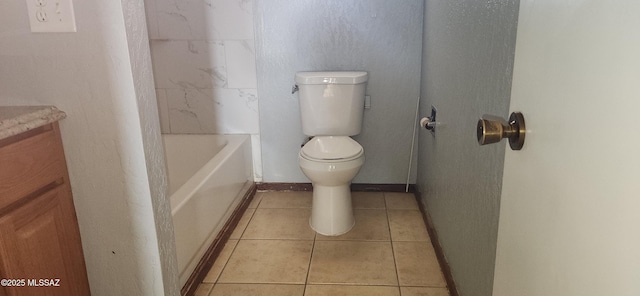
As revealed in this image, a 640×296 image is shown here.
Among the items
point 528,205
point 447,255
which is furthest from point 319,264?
point 528,205

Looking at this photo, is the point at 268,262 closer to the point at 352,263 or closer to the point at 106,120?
the point at 352,263

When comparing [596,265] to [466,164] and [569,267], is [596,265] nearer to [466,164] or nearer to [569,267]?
[569,267]

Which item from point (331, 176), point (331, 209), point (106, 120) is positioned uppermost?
point (106, 120)

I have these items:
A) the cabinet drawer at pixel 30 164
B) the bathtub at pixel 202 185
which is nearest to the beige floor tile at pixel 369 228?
the bathtub at pixel 202 185

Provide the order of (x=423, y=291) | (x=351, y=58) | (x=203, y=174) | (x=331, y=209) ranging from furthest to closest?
(x=351, y=58) → (x=331, y=209) → (x=203, y=174) → (x=423, y=291)

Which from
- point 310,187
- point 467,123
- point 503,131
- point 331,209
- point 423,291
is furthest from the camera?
point 310,187

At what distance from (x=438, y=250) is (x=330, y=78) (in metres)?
1.04

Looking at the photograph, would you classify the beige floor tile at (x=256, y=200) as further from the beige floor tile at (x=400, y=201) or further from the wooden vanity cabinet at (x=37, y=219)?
the wooden vanity cabinet at (x=37, y=219)

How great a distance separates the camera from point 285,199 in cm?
263

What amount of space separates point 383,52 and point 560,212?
202cm

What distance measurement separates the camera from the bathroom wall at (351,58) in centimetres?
241

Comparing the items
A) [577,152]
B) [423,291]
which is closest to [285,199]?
[423,291]

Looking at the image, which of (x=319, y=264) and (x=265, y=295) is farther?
(x=319, y=264)

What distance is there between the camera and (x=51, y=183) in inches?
42.1
